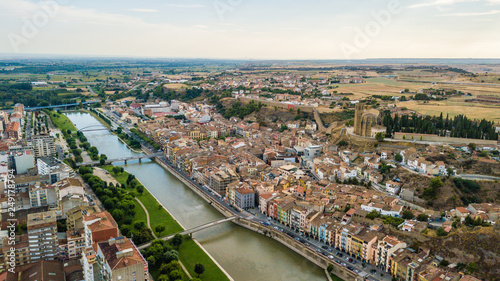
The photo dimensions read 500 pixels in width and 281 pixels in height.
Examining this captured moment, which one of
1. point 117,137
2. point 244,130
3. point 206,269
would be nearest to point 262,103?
point 244,130

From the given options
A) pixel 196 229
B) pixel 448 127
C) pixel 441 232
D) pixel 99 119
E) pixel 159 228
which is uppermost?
pixel 448 127

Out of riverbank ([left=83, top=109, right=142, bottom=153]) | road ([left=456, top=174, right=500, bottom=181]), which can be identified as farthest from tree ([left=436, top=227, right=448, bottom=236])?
riverbank ([left=83, top=109, right=142, bottom=153])

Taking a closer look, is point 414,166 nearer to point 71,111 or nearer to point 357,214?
point 357,214

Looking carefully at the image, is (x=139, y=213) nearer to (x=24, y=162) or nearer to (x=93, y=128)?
(x=24, y=162)

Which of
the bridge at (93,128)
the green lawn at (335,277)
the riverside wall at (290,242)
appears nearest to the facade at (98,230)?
the riverside wall at (290,242)

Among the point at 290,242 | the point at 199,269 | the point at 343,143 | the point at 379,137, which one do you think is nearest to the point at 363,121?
the point at 379,137

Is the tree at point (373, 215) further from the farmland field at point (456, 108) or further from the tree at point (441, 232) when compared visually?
the farmland field at point (456, 108)
